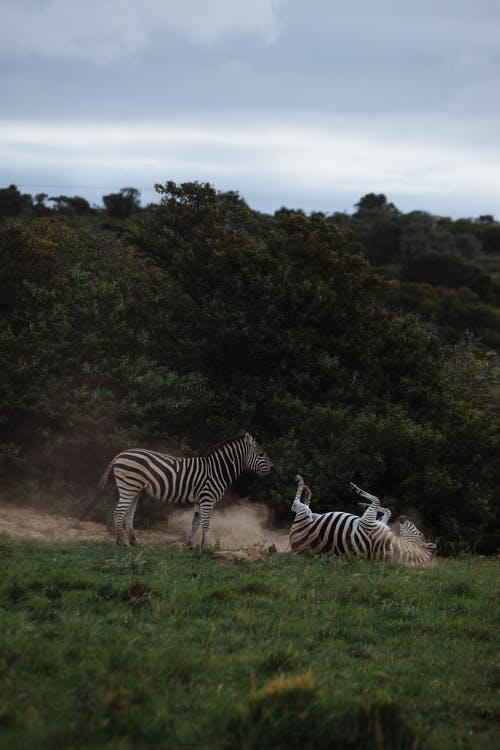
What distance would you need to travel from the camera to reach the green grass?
6129 mm

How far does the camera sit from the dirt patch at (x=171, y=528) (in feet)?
54.5

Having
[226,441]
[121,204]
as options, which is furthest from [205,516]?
[121,204]

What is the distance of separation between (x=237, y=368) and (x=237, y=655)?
47.9 ft

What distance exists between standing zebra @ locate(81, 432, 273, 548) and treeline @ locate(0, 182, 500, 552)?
2242 millimetres

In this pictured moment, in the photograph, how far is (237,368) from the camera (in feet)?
72.8

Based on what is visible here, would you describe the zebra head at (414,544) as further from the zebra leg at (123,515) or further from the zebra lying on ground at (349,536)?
the zebra leg at (123,515)

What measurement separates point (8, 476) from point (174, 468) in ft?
16.3

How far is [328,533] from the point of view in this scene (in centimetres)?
1541

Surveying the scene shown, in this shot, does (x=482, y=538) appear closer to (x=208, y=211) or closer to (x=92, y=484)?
(x=92, y=484)

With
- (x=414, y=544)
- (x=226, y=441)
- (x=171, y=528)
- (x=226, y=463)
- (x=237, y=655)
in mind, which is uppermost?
(x=226, y=441)

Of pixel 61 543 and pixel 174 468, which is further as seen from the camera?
pixel 174 468

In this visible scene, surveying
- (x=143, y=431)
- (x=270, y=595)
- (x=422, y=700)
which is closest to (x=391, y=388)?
(x=143, y=431)

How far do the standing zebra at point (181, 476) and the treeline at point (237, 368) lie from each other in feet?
7.36

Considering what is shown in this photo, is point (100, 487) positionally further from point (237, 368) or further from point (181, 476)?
point (237, 368)
